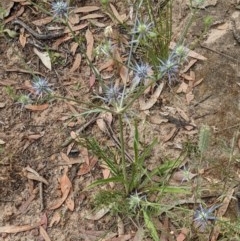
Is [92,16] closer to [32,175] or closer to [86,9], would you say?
[86,9]

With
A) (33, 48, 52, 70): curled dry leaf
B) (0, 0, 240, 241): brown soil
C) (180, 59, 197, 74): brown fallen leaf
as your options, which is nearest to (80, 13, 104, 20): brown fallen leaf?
(0, 0, 240, 241): brown soil

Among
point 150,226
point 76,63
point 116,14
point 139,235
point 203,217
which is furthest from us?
point 116,14

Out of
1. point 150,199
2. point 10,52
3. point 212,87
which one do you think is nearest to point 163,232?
point 150,199

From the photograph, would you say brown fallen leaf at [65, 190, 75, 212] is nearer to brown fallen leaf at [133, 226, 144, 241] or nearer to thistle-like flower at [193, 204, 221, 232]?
brown fallen leaf at [133, 226, 144, 241]

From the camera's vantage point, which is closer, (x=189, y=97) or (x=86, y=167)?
(x=86, y=167)

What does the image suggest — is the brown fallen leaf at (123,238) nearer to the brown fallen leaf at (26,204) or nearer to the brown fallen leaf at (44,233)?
the brown fallen leaf at (44,233)

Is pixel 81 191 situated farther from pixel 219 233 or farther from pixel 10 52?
pixel 10 52

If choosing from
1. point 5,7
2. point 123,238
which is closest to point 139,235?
point 123,238

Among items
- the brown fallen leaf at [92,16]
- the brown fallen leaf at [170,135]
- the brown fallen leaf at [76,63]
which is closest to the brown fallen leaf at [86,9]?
the brown fallen leaf at [92,16]

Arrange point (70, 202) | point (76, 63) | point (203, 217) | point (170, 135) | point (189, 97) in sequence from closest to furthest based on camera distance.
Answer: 1. point (203, 217)
2. point (70, 202)
3. point (170, 135)
4. point (189, 97)
5. point (76, 63)

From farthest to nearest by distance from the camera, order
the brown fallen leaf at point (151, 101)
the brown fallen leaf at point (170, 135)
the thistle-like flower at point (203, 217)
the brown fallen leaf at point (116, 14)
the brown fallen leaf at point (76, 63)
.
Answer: the brown fallen leaf at point (116, 14) < the brown fallen leaf at point (76, 63) < the brown fallen leaf at point (151, 101) < the brown fallen leaf at point (170, 135) < the thistle-like flower at point (203, 217)
